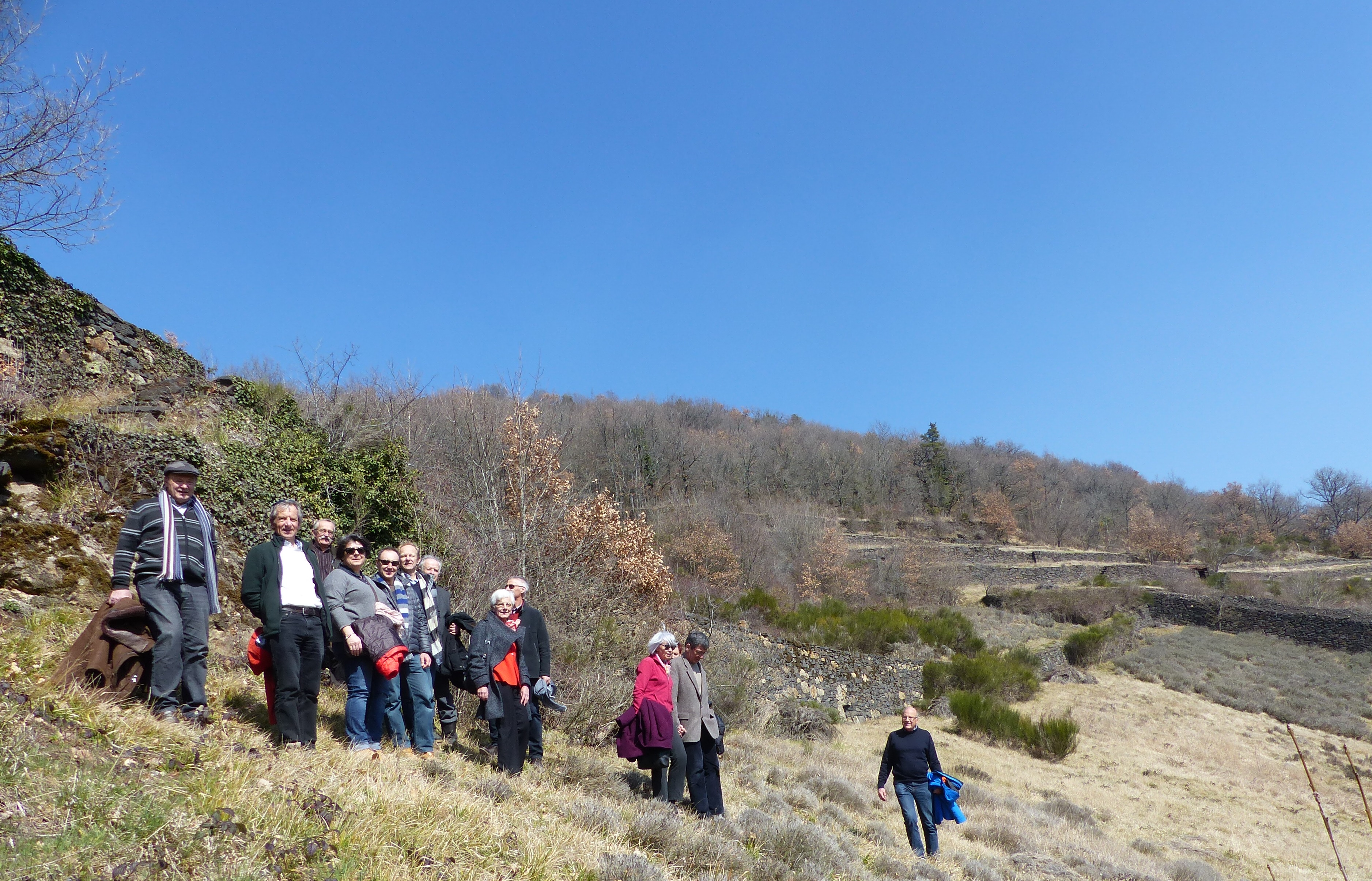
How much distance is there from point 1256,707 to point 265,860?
2775cm

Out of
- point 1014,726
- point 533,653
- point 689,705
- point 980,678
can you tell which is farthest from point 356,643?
point 980,678

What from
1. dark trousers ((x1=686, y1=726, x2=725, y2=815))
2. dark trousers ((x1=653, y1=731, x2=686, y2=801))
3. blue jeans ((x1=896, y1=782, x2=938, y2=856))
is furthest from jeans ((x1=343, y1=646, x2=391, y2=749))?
blue jeans ((x1=896, y1=782, x2=938, y2=856))

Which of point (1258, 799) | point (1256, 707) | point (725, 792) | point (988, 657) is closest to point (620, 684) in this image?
point (725, 792)

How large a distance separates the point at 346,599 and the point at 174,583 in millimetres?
972

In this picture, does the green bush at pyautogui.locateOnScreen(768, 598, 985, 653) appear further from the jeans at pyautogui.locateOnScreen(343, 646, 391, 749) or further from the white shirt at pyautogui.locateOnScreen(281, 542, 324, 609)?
the white shirt at pyautogui.locateOnScreen(281, 542, 324, 609)

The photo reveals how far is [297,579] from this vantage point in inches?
181

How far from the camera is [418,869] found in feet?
10.5

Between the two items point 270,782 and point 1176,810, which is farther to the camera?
point 1176,810

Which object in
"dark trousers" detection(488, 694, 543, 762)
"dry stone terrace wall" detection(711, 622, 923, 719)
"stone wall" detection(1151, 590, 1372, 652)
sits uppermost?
"dark trousers" detection(488, 694, 543, 762)

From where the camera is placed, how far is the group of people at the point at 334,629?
164 inches

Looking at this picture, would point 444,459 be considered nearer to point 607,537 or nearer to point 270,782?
point 607,537

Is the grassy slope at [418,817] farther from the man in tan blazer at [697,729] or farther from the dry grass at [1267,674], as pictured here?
the dry grass at [1267,674]

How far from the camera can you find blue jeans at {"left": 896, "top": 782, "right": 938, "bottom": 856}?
6.93m

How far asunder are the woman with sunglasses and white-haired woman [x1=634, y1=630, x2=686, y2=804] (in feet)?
5.94
